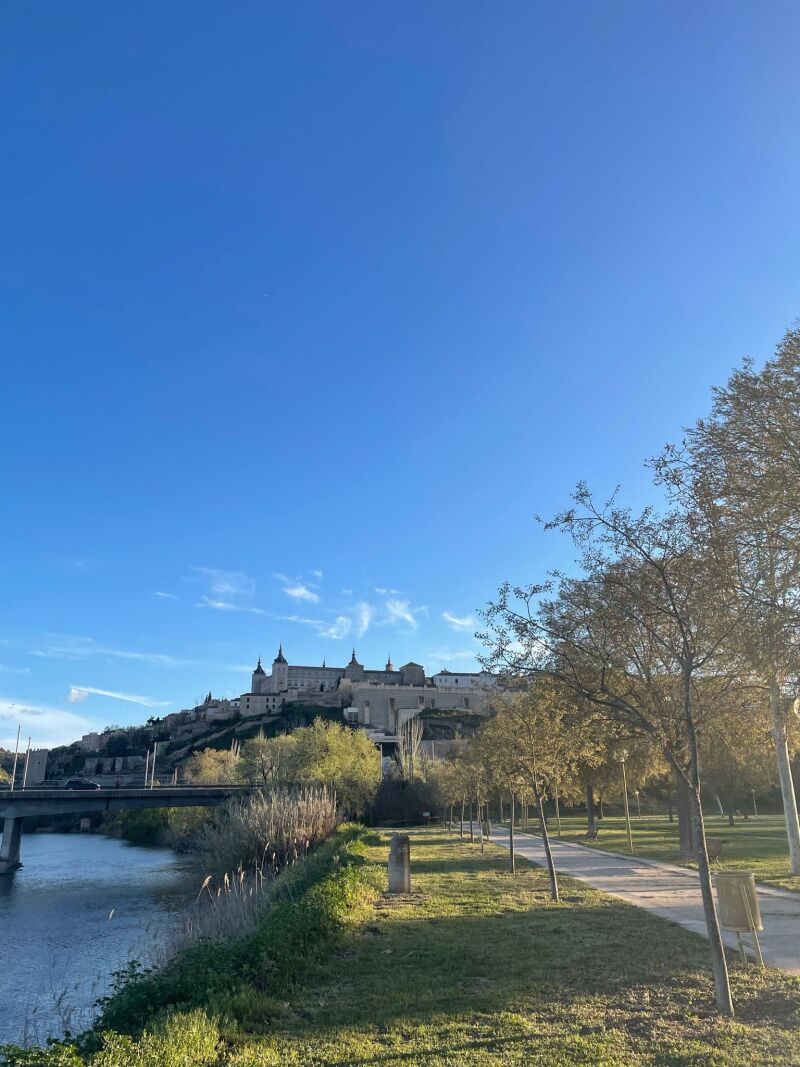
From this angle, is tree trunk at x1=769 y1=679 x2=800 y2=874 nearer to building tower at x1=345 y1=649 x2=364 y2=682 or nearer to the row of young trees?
the row of young trees

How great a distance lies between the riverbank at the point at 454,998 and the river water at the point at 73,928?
253 cm

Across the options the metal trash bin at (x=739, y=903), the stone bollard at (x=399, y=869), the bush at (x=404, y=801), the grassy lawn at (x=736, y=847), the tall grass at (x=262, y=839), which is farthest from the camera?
the bush at (x=404, y=801)

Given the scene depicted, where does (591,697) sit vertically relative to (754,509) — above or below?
below

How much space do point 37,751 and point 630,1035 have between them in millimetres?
176059

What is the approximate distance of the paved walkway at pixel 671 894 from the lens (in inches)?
412

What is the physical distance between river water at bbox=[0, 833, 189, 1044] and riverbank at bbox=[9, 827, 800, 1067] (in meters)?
2.53

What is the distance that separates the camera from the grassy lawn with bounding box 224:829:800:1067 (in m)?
6.52

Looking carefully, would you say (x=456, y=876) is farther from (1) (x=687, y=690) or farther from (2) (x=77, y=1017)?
(1) (x=687, y=690)

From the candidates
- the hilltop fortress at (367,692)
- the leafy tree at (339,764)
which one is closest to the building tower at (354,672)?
the hilltop fortress at (367,692)

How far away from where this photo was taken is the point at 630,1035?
6875mm

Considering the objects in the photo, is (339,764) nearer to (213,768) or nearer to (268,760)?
(268,760)

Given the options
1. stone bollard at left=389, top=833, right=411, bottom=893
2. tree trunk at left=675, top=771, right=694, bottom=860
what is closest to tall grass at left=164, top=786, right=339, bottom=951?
stone bollard at left=389, top=833, right=411, bottom=893

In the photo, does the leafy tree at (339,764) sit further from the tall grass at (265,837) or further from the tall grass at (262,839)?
the tall grass at (265,837)

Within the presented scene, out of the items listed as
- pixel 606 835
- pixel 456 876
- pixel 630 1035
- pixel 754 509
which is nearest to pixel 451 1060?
pixel 630 1035
